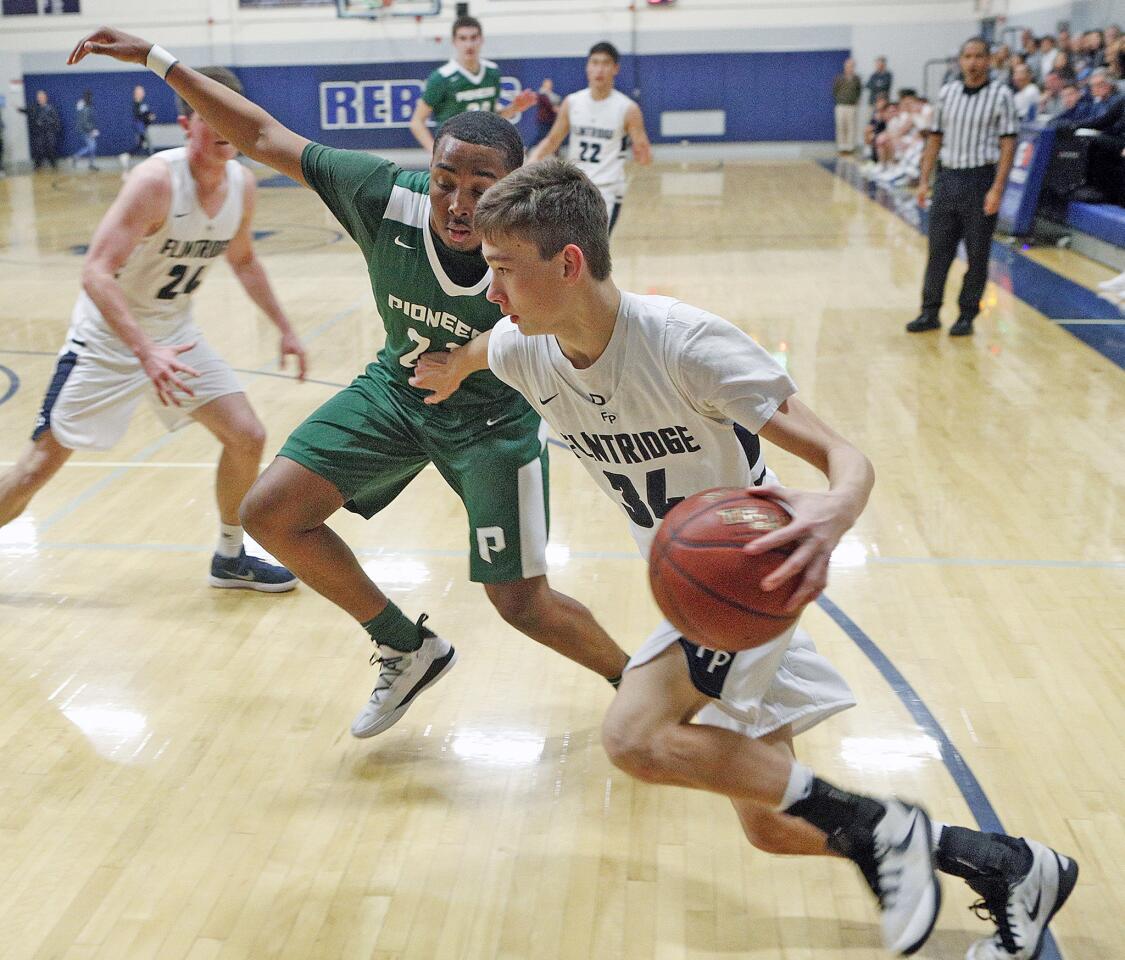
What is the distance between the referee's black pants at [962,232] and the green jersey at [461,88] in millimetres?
3476

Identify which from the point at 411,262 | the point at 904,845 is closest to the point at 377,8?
the point at 411,262

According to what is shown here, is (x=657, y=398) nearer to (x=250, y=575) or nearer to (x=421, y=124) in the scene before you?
(x=250, y=575)

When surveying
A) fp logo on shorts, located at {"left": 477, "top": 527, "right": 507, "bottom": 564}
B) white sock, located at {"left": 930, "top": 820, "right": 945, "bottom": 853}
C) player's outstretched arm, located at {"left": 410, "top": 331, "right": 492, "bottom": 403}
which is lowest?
white sock, located at {"left": 930, "top": 820, "right": 945, "bottom": 853}

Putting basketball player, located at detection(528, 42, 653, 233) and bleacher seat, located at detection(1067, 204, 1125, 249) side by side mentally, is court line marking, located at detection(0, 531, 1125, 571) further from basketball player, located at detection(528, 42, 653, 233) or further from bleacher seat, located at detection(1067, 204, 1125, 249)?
bleacher seat, located at detection(1067, 204, 1125, 249)

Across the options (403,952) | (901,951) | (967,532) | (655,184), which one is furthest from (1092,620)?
(655,184)

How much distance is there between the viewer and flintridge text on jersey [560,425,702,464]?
246 cm

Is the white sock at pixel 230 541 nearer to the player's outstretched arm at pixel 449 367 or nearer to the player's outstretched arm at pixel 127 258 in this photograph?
the player's outstretched arm at pixel 127 258

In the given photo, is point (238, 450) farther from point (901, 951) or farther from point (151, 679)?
point (901, 951)

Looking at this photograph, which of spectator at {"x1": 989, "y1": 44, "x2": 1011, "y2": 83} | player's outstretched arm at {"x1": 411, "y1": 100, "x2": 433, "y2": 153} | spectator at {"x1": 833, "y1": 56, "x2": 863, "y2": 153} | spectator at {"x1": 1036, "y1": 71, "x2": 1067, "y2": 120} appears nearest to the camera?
player's outstretched arm at {"x1": 411, "y1": 100, "x2": 433, "y2": 153}

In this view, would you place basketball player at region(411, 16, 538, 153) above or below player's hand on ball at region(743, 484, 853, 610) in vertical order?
above

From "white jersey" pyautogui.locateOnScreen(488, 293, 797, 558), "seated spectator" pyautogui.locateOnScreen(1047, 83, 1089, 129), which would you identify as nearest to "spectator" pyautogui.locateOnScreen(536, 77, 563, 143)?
"seated spectator" pyautogui.locateOnScreen(1047, 83, 1089, 129)

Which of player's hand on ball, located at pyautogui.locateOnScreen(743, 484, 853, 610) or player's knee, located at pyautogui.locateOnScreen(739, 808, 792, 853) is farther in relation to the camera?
player's knee, located at pyautogui.locateOnScreen(739, 808, 792, 853)

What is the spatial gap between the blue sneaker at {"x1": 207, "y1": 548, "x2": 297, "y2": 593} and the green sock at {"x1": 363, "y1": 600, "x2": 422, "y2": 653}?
114 cm

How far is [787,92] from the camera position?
24.6 m
